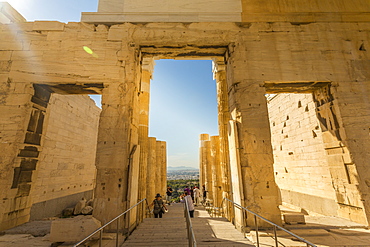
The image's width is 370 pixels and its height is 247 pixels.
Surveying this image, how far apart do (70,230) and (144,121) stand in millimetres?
6598

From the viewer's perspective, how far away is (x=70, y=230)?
12.9ft

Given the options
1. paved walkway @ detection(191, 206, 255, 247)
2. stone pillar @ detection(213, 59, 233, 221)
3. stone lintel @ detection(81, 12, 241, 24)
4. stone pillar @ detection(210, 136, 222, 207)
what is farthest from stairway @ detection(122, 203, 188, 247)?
stone lintel @ detection(81, 12, 241, 24)

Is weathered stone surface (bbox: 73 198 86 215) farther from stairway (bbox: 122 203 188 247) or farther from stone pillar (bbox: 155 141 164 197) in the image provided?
stone pillar (bbox: 155 141 164 197)

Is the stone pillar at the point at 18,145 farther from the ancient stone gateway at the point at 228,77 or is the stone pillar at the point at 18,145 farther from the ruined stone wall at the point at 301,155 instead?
the ruined stone wall at the point at 301,155

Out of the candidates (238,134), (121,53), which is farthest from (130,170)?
(121,53)

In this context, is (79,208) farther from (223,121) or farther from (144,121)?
(223,121)

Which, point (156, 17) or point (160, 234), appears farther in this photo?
point (156, 17)

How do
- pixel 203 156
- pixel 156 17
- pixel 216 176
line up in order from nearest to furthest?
pixel 156 17
pixel 216 176
pixel 203 156

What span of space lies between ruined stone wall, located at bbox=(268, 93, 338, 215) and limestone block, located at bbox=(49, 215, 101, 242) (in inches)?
347

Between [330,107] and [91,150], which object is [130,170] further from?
[91,150]

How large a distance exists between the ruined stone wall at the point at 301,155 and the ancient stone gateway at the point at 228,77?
94 cm

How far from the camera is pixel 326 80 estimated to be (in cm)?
629

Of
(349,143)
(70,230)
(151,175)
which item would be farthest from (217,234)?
(151,175)

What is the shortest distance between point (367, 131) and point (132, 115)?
25.2ft
